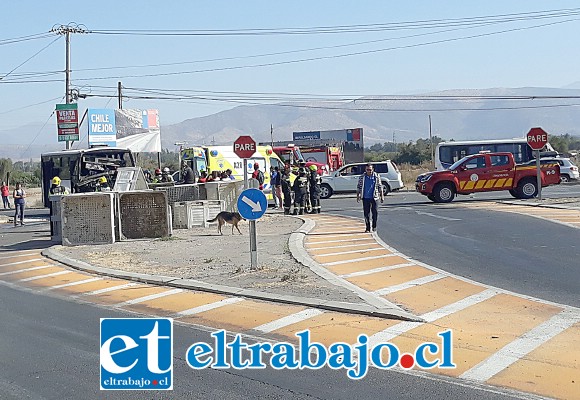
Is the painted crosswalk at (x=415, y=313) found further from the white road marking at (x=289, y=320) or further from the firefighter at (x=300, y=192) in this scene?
the firefighter at (x=300, y=192)

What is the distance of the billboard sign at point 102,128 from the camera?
4722 centimetres

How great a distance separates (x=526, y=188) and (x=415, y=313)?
23.8 meters

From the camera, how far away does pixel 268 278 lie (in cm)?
1345

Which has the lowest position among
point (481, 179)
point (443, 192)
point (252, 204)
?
point (443, 192)

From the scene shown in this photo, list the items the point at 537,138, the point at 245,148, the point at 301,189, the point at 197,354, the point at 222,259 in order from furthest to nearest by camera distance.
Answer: the point at 537,138 < the point at 301,189 < the point at 222,259 < the point at 245,148 < the point at 197,354

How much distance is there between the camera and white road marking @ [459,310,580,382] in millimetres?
7636

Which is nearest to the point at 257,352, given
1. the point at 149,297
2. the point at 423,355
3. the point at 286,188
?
the point at 423,355

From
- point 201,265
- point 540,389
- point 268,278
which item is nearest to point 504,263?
point 268,278

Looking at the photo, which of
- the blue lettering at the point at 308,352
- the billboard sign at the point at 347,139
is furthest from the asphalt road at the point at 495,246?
the billboard sign at the point at 347,139

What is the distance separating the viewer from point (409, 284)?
12609 mm

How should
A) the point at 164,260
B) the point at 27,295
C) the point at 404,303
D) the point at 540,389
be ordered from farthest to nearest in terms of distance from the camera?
the point at 164,260 → the point at 27,295 → the point at 404,303 → the point at 540,389

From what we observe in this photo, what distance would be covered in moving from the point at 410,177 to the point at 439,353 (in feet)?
168

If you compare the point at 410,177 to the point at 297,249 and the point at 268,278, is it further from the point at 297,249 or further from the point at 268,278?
the point at 268,278

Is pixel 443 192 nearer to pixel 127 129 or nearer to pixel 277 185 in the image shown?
pixel 277 185
